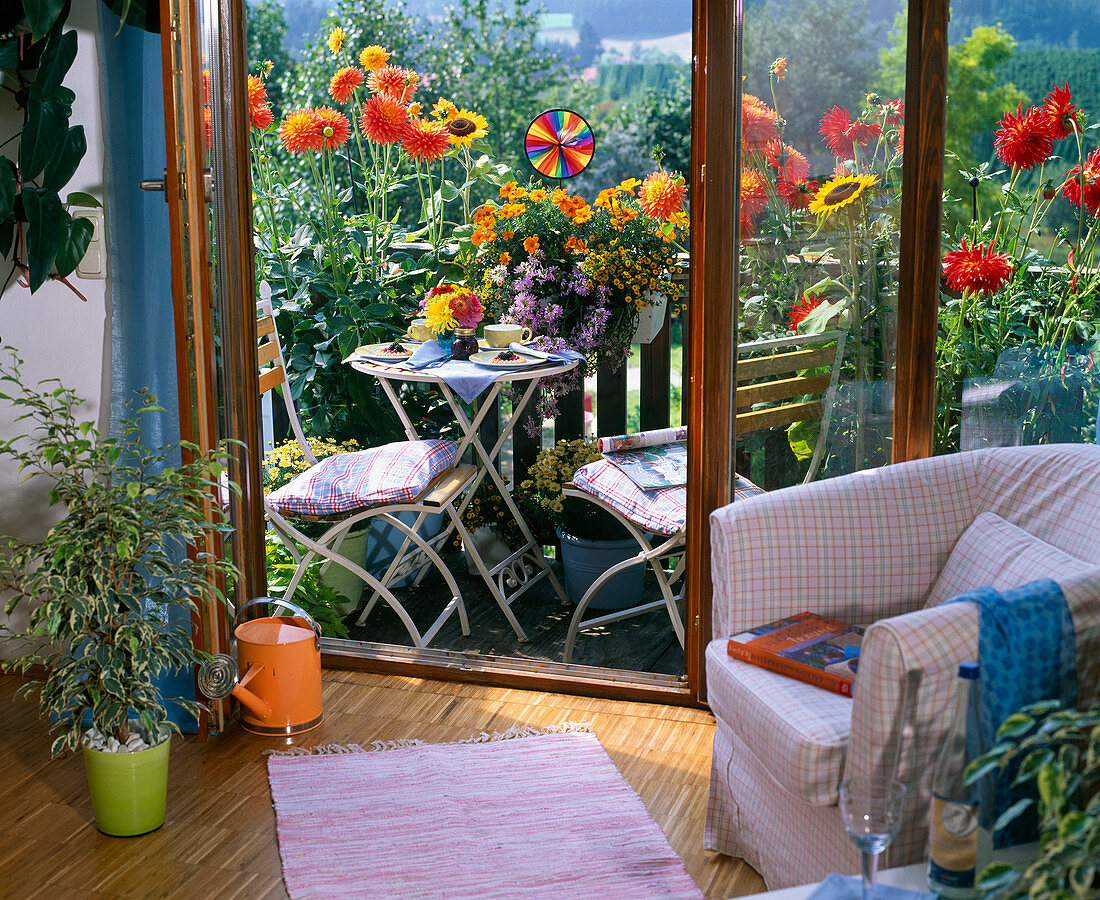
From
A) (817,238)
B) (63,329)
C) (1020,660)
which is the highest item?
(817,238)

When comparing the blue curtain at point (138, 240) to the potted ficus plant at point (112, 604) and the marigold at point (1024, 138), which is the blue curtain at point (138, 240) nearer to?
the potted ficus plant at point (112, 604)

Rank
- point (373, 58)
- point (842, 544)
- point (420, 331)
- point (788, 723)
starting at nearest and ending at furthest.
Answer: point (788, 723) < point (842, 544) < point (420, 331) < point (373, 58)

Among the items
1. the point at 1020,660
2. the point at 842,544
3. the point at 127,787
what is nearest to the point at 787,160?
the point at 842,544

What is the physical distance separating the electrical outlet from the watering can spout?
3.43 feet

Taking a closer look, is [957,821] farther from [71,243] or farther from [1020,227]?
[71,243]

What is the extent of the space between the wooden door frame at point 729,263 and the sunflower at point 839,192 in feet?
0.28

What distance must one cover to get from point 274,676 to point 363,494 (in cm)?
66

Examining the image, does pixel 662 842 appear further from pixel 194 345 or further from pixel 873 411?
pixel 194 345

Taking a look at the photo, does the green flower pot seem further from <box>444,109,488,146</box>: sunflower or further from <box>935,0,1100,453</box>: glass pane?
<box>444,109,488,146</box>: sunflower

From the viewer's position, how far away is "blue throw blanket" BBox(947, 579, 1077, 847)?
162 cm

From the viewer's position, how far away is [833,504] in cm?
215

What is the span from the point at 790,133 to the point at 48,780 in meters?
2.25

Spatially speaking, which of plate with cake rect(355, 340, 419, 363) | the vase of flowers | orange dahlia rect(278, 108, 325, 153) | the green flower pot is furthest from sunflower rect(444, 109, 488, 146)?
the green flower pot

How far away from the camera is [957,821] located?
140 cm
